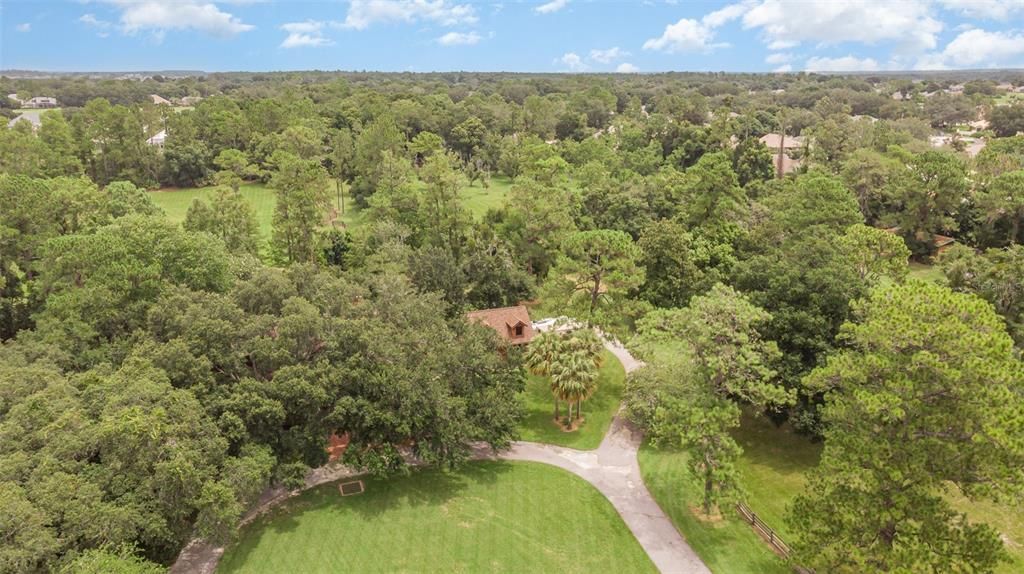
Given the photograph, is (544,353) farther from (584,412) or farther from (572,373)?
(584,412)

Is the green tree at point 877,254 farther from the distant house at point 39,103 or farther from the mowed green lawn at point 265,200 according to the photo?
the distant house at point 39,103

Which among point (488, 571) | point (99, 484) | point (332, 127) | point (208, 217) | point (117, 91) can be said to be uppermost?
point (117, 91)

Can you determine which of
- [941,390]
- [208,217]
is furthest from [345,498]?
[208,217]

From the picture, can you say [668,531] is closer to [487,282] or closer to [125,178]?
[487,282]

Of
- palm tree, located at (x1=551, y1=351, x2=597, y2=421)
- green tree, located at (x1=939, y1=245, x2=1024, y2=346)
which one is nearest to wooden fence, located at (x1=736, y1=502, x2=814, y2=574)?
palm tree, located at (x1=551, y1=351, x2=597, y2=421)

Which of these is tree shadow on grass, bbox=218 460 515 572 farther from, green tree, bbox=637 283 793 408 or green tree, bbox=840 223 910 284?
green tree, bbox=840 223 910 284

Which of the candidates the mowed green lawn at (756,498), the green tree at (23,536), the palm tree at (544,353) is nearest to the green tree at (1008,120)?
the mowed green lawn at (756,498)

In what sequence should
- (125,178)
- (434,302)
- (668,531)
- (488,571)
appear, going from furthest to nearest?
(125,178) < (434,302) < (668,531) < (488,571)
